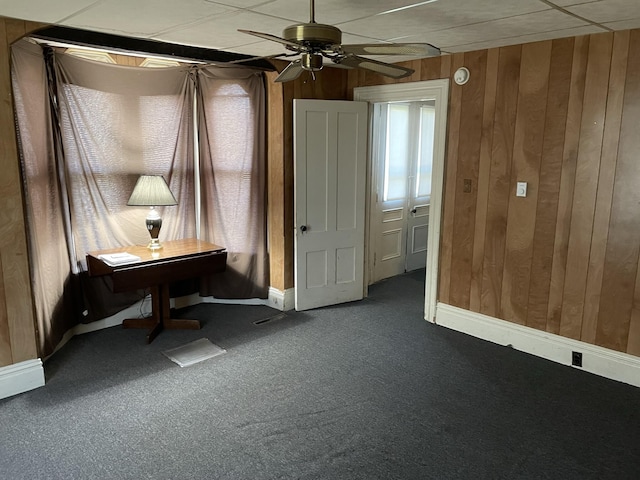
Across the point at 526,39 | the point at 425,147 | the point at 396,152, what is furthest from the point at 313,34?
the point at 425,147

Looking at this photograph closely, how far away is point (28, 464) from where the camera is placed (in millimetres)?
2299

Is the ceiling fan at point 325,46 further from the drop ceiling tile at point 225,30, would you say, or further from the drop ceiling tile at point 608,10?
the drop ceiling tile at point 608,10

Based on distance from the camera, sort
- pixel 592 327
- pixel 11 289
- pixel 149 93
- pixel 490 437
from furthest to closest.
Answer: pixel 149 93
pixel 592 327
pixel 11 289
pixel 490 437

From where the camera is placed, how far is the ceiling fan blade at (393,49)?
170cm

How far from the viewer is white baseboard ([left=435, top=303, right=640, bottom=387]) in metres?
3.13

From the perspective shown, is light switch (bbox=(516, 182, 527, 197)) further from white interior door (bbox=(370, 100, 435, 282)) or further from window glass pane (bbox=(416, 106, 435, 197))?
window glass pane (bbox=(416, 106, 435, 197))

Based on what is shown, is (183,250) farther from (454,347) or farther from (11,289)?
(454,347)

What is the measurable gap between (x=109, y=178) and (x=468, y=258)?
290cm

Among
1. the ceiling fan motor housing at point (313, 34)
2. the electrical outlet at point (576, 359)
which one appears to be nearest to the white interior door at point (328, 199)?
the electrical outlet at point (576, 359)

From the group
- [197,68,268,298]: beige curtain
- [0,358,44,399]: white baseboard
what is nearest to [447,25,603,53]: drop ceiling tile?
[197,68,268,298]: beige curtain

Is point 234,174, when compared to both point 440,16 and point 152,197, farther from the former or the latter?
point 440,16

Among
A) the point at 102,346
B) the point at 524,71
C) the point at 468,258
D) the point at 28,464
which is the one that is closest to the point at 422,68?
the point at 524,71

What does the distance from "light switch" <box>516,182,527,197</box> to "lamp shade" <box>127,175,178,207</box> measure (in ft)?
8.52

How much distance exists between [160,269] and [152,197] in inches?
21.9
